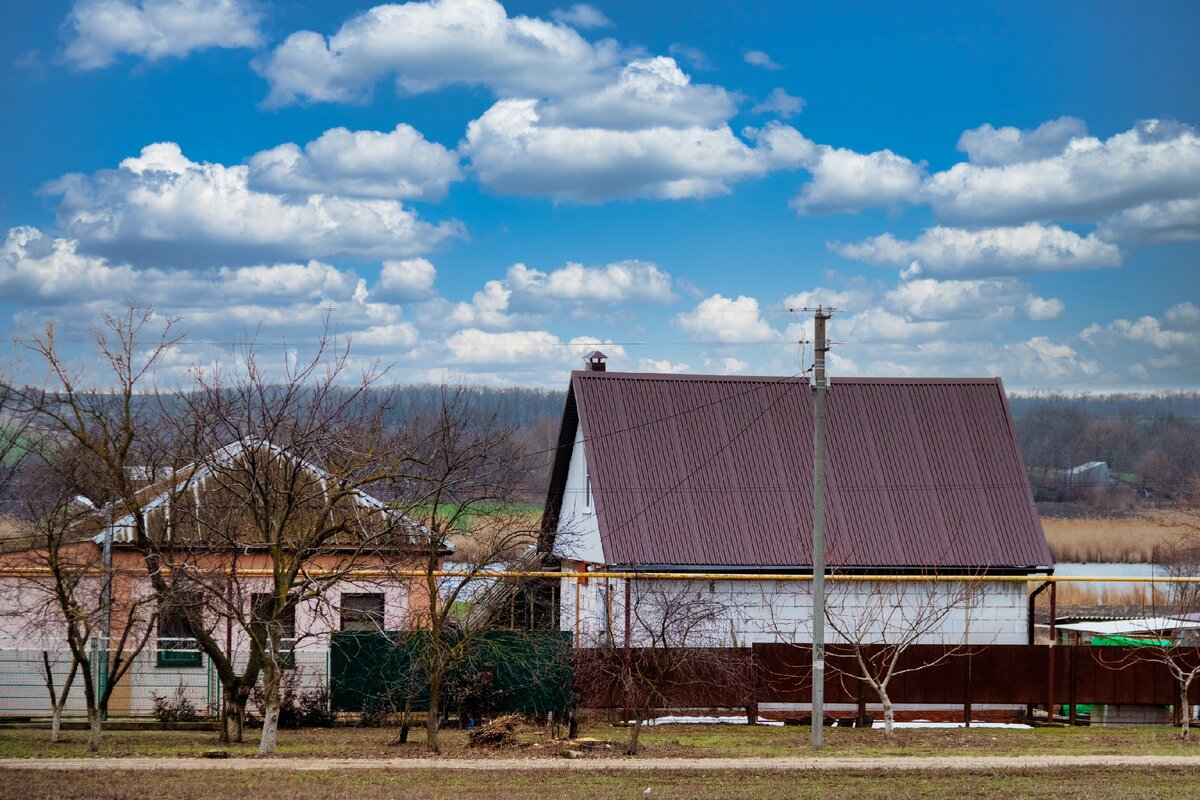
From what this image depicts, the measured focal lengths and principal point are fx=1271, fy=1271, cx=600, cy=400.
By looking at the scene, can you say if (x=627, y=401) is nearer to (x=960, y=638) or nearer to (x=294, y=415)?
(x=960, y=638)

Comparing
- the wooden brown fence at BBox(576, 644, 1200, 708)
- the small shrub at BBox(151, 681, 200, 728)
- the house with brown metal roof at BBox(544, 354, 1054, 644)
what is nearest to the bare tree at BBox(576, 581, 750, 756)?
the wooden brown fence at BBox(576, 644, 1200, 708)

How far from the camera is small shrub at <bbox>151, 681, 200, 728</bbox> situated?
19188mm

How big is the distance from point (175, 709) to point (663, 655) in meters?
7.49

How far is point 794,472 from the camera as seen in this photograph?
25125 millimetres

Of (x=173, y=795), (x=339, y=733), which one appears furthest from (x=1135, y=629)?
(x=173, y=795)

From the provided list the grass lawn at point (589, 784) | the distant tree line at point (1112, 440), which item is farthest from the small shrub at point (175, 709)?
the distant tree line at point (1112, 440)

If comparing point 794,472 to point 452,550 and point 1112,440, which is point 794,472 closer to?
point 452,550

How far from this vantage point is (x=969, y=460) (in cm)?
2588

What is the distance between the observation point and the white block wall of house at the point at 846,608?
2116 centimetres

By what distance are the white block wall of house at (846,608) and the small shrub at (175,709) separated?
19.6 ft

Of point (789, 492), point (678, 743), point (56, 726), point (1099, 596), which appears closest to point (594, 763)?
point (678, 743)

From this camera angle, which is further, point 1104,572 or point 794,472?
point 1104,572

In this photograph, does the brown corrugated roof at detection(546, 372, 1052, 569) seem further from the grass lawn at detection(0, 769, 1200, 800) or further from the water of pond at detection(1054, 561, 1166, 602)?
the water of pond at detection(1054, 561, 1166, 602)

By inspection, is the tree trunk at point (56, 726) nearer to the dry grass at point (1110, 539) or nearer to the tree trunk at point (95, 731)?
the tree trunk at point (95, 731)
